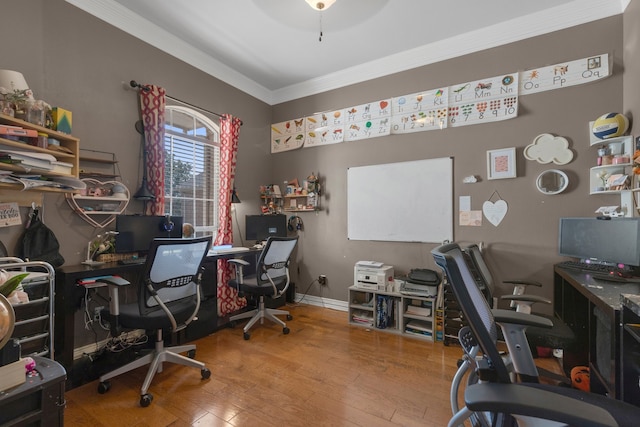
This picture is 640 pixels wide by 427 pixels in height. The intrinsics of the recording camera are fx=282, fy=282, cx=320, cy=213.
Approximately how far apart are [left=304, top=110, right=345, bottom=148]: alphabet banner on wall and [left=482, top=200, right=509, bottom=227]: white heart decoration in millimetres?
1872

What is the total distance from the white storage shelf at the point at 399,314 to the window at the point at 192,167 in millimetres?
2045

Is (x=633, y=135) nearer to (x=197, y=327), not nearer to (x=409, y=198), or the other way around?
(x=409, y=198)

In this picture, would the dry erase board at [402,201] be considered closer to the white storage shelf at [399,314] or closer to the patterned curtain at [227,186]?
the white storage shelf at [399,314]

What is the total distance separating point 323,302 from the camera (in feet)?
12.5

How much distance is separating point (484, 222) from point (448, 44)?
193 centimetres

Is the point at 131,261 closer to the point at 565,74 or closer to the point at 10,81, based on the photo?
the point at 10,81

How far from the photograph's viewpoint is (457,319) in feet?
8.64

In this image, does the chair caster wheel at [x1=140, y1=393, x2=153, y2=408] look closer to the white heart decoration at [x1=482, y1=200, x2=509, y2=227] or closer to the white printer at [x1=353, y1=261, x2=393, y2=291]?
the white printer at [x1=353, y1=261, x2=393, y2=291]

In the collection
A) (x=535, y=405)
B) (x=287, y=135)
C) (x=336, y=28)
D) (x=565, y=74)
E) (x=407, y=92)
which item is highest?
(x=336, y=28)

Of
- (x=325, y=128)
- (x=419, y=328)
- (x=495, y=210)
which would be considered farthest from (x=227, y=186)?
(x=495, y=210)

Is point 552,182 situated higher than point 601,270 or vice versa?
point 552,182

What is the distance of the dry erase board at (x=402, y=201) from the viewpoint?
306cm

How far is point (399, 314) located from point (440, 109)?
2251mm

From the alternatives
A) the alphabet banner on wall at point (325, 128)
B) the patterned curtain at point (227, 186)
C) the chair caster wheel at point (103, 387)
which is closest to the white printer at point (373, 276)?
the patterned curtain at point (227, 186)
